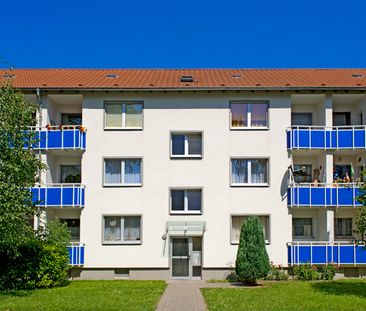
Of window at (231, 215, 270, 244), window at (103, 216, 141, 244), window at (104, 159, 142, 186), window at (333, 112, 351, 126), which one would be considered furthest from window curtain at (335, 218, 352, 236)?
window at (104, 159, 142, 186)

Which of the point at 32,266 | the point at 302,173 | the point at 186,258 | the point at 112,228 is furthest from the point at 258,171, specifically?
the point at 32,266

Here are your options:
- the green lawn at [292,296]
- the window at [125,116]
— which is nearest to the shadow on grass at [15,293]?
the green lawn at [292,296]

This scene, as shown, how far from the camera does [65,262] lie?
71.4ft

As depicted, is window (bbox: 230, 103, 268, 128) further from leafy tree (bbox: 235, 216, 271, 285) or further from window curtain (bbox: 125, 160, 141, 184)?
leafy tree (bbox: 235, 216, 271, 285)

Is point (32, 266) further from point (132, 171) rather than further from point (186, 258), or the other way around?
point (186, 258)

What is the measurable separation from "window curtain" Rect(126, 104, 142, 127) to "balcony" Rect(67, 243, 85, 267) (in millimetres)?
6052

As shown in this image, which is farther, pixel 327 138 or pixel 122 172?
pixel 122 172

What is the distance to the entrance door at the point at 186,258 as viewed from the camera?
81.1 ft

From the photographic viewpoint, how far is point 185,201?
25.1 m

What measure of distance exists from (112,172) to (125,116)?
8.91ft

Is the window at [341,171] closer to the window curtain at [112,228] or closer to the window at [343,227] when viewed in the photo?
the window at [343,227]

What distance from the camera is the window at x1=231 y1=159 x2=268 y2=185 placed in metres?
25.2

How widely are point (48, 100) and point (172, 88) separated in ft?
19.6

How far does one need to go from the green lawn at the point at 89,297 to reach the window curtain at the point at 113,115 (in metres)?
7.54
